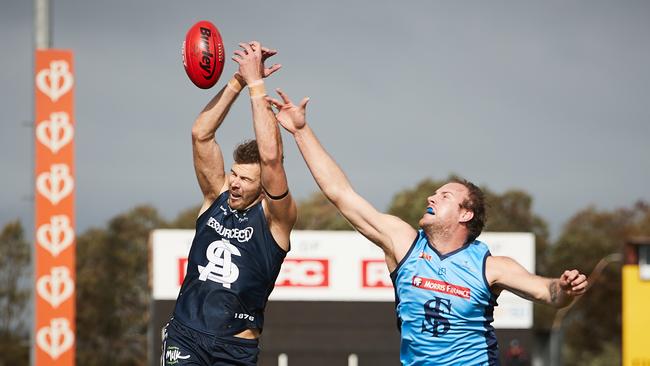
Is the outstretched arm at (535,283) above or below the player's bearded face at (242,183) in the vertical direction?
below

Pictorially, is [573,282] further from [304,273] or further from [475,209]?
[304,273]

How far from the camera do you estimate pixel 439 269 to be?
627 centimetres

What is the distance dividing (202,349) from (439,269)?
142 cm

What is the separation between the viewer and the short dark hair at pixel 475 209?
642 centimetres

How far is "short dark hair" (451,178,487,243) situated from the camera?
6.42 metres

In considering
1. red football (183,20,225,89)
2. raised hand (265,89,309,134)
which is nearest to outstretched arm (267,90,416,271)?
raised hand (265,89,309,134)

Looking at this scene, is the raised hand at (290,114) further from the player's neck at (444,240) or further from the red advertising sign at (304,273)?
the red advertising sign at (304,273)

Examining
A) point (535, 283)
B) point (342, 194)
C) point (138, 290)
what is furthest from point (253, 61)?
point (138, 290)

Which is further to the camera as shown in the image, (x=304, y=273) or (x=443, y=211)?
(x=304, y=273)

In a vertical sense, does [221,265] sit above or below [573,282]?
above

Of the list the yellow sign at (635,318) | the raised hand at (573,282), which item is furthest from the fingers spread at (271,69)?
the yellow sign at (635,318)

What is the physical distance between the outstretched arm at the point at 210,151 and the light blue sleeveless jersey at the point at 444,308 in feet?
4.37

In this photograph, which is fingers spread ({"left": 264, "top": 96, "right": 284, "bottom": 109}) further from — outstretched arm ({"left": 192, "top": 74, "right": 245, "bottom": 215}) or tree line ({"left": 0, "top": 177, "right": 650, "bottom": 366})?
tree line ({"left": 0, "top": 177, "right": 650, "bottom": 366})

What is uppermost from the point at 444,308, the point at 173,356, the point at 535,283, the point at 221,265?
the point at 221,265
